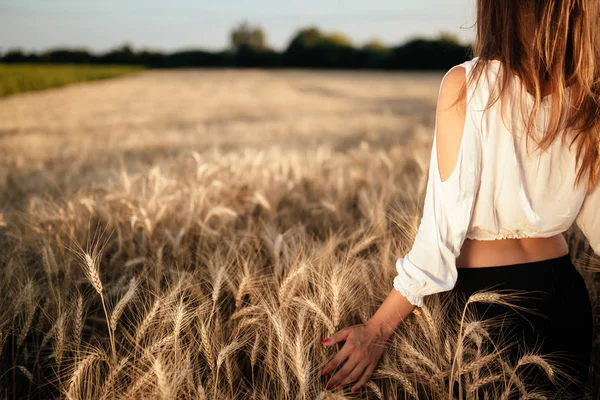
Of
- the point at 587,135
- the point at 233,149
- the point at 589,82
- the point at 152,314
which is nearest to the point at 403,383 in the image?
the point at 152,314

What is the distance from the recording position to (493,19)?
1.02 m

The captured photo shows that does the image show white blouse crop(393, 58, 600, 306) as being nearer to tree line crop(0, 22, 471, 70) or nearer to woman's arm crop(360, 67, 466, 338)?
woman's arm crop(360, 67, 466, 338)

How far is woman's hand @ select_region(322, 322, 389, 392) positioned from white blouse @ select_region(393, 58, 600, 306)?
0.47ft

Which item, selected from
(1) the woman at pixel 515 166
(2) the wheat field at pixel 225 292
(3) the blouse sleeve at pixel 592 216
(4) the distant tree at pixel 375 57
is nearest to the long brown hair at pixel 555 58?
(1) the woman at pixel 515 166

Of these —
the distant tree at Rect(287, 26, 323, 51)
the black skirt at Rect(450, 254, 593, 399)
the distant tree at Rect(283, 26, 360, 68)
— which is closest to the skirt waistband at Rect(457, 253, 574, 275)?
the black skirt at Rect(450, 254, 593, 399)

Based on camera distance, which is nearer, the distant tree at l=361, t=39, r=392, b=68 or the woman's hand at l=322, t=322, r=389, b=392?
the woman's hand at l=322, t=322, r=389, b=392

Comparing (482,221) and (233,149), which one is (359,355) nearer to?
(482,221)

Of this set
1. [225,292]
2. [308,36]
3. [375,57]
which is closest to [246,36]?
[308,36]

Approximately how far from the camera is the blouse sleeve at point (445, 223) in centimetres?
99

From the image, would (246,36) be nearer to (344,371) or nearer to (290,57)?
(290,57)

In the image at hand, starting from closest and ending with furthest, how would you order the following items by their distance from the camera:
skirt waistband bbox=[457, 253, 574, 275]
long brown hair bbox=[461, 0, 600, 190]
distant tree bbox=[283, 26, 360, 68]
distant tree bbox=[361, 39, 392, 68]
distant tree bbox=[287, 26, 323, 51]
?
long brown hair bbox=[461, 0, 600, 190] < skirt waistband bbox=[457, 253, 574, 275] < distant tree bbox=[361, 39, 392, 68] < distant tree bbox=[283, 26, 360, 68] < distant tree bbox=[287, 26, 323, 51]

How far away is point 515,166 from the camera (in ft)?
3.26

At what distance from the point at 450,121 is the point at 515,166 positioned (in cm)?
20

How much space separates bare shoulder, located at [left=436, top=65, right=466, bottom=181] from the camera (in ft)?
3.29
